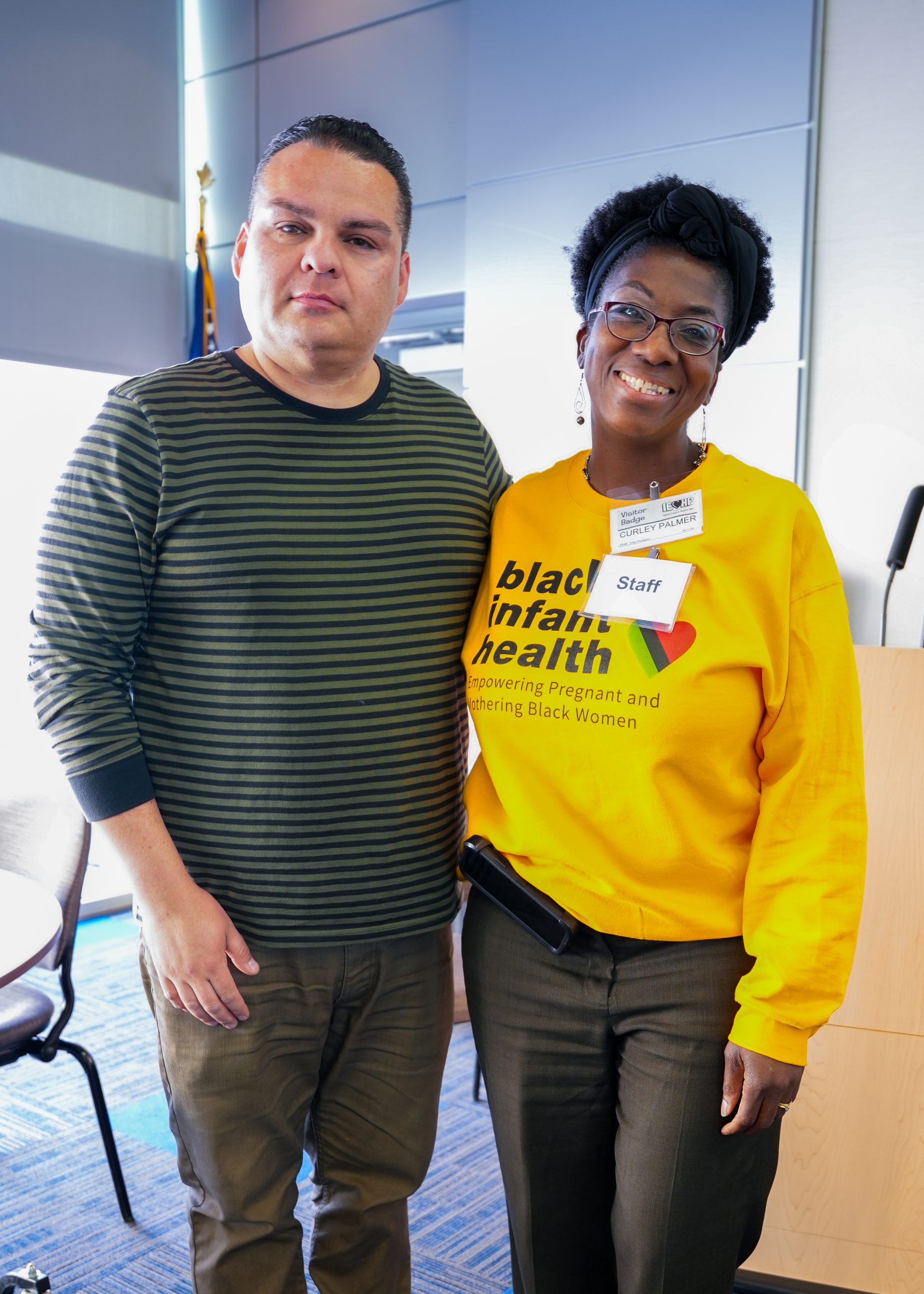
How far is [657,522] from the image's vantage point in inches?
54.6

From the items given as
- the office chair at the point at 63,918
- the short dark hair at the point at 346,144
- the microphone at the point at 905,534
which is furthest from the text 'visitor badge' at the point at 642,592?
the microphone at the point at 905,534

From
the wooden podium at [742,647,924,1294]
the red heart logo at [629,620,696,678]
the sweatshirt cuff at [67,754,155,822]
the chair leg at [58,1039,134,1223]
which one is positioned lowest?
the chair leg at [58,1039,134,1223]

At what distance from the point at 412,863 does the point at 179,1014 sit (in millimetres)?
364

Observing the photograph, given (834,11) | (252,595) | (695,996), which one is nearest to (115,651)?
(252,595)

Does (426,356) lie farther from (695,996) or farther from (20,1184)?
(695,996)

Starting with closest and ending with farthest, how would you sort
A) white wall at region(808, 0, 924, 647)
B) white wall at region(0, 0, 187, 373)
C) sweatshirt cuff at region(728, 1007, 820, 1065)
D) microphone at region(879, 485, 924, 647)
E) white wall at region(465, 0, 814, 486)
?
sweatshirt cuff at region(728, 1007, 820, 1065), microphone at region(879, 485, 924, 647), white wall at region(808, 0, 924, 647), white wall at region(465, 0, 814, 486), white wall at region(0, 0, 187, 373)

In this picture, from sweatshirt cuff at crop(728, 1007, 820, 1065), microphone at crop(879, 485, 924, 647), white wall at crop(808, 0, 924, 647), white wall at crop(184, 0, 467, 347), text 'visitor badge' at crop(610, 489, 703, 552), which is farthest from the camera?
white wall at crop(184, 0, 467, 347)

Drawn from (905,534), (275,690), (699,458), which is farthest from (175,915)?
(905,534)

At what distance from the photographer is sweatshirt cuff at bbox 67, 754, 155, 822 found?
4.50 feet

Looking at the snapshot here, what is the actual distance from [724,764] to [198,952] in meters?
0.69

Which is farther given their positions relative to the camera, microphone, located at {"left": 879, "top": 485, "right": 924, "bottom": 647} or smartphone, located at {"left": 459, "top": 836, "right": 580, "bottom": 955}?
microphone, located at {"left": 879, "top": 485, "right": 924, "bottom": 647}

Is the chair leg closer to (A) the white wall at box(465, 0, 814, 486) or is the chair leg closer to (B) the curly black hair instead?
(B) the curly black hair

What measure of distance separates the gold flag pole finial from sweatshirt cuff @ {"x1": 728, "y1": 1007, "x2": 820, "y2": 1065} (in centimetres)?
453

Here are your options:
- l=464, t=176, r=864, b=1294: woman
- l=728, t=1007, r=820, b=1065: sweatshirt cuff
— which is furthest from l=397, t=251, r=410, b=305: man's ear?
l=728, t=1007, r=820, b=1065: sweatshirt cuff
